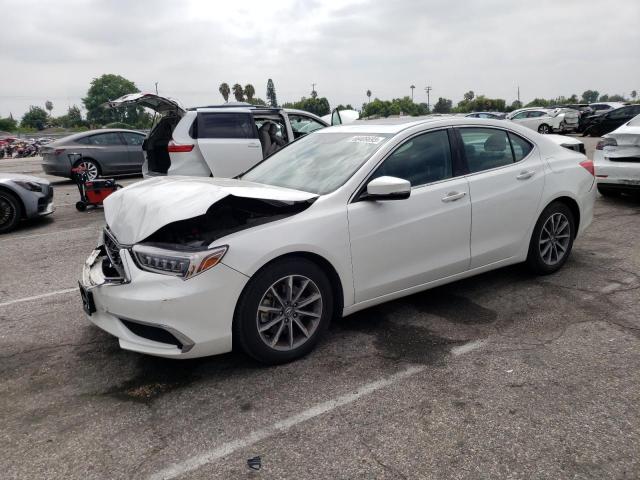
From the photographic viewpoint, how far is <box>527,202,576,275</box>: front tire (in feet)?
15.1

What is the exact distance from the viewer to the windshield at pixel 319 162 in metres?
3.71

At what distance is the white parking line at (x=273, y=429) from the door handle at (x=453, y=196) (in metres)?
1.35

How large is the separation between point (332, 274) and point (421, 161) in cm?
121

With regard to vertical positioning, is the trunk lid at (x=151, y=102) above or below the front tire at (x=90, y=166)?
above

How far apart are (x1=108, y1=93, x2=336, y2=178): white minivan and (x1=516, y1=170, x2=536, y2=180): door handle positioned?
466cm

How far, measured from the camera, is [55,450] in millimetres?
2541

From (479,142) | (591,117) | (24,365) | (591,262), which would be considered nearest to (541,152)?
(479,142)

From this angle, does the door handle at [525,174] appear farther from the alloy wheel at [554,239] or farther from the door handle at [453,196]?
the door handle at [453,196]

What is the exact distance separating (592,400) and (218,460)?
2053 millimetres

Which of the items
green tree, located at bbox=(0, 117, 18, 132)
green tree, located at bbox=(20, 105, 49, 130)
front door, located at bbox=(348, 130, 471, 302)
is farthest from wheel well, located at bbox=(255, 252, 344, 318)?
green tree, located at bbox=(20, 105, 49, 130)

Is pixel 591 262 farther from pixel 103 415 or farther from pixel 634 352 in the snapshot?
pixel 103 415

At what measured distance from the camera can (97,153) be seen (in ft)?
43.6

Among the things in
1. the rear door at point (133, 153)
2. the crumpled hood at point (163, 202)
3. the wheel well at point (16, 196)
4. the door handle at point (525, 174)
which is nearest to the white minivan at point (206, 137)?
the wheel well at point (16, 196)

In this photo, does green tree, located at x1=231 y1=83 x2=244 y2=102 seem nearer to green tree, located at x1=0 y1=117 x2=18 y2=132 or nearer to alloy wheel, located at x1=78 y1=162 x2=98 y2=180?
green tree, located at x1=0 y1=117 x2=18 y2=132
